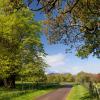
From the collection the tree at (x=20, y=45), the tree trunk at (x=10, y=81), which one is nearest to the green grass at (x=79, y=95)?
the tree at (x=20, y=45)

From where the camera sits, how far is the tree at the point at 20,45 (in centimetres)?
5575

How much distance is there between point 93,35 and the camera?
29.5 meters

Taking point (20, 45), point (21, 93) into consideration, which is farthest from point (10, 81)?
point (21, 93)

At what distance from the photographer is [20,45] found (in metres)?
59.5

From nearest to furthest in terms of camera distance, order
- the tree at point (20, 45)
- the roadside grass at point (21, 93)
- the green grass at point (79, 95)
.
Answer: the green grass at point (79, 95)
the roadside grass at point (21, 93)
the tree at point (20, 45)

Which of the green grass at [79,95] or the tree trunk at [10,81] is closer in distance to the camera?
the green grass at [79,95]

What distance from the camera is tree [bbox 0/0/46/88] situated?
55.8 metres

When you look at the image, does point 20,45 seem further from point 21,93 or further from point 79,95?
point 79,95

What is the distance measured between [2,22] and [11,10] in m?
44.3

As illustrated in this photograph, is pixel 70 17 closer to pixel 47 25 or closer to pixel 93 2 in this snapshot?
pixel 47 25

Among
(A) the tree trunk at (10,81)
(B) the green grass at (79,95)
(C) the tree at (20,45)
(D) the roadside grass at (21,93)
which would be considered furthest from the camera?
(A) the tree trunk at (10,81)

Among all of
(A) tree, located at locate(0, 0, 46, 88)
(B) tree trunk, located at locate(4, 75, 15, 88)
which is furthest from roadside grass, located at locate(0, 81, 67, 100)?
(B) tree trunk, located at locate(4, 75, 15, 88)

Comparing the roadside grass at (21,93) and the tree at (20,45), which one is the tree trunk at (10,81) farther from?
the roadside grass at (21,93)

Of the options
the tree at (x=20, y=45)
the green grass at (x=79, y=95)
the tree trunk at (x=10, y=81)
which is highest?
the tree at (x=20, y=45)
